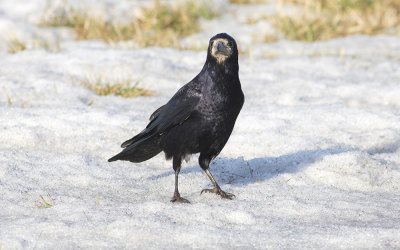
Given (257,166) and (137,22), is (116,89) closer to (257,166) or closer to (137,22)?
(257,166)

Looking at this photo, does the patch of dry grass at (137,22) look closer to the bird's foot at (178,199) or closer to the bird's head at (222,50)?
the bird's head at (222,50)

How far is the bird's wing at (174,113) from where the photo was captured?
3713 mm

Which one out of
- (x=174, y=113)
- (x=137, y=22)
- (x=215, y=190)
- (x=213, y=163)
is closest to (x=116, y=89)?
(x=213, y=163)

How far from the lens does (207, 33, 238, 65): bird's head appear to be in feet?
12.1

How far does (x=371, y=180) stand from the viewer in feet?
13.2

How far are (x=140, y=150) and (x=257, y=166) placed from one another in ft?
3.00

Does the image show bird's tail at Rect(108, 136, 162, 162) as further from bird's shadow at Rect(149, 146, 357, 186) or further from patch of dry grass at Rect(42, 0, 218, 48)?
patch of dry grass at Rect(42, 0, 218, 48)

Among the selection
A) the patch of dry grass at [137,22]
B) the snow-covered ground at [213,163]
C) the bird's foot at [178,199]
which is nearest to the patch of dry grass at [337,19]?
the snow-covered ground at [213,163]

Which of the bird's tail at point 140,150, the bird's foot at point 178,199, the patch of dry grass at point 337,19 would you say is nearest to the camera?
the bird's foot at point 178,199

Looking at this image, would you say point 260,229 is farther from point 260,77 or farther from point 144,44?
point 144,44

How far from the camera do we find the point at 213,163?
4523 millimetres

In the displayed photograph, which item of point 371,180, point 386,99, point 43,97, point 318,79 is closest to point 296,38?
point 318,79

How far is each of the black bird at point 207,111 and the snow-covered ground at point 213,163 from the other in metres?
0.32

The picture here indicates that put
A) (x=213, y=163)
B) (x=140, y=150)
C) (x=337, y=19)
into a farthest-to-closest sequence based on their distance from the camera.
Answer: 1. (x=337, y=19)
2. (x=213, y=163)
3. (x=140, y=150)
